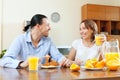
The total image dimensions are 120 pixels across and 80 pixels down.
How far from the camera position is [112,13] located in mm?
5398

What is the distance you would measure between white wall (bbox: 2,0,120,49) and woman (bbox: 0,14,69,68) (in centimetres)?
245

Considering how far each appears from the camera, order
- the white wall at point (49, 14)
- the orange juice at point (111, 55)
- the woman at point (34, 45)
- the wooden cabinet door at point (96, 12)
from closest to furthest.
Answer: the orange juice at point (111, 55), the woman at point (34, 45), the white wall at point (49, 14), the wooden cabinet door at point (96, 12)

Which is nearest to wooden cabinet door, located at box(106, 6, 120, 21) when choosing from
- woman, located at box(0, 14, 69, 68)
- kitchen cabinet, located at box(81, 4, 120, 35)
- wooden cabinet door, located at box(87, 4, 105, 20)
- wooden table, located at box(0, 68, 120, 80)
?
kitchen cabinet, located at box(81, 4, 120, 35)

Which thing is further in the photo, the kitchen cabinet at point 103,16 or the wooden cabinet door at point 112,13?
the wooden cabinet door at point 112,13

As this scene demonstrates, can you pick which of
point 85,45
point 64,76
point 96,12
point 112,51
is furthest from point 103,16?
point 64,76

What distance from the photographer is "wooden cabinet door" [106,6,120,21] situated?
5.36 m

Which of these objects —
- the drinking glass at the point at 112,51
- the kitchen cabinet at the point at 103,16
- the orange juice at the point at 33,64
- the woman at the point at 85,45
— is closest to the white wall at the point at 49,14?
the kitchen cabinet at the point at 103,16

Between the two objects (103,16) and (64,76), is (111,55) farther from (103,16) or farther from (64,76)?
(103,16)

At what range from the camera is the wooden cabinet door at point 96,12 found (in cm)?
514

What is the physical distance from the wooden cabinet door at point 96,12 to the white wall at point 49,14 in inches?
10.5

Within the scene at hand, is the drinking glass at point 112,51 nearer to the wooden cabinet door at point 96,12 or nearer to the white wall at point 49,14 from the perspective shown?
the white wall at point 49,14

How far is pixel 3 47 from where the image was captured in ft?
15.4

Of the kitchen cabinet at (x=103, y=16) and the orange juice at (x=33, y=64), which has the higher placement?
the kitchen cabinet at (x=103, y=16)

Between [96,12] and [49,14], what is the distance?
1120mm
